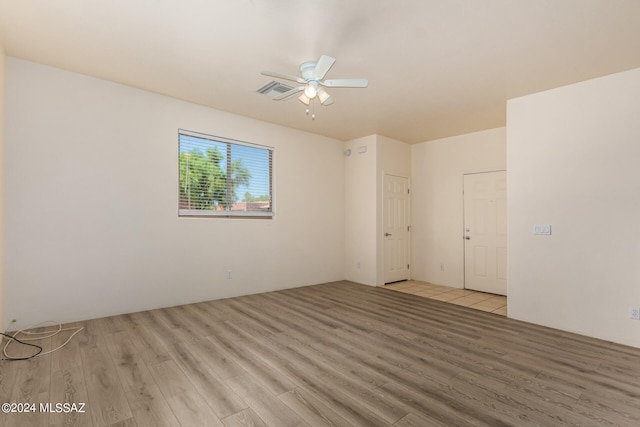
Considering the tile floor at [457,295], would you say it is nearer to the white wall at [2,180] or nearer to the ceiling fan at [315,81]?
the ceiling fan at [315,81]

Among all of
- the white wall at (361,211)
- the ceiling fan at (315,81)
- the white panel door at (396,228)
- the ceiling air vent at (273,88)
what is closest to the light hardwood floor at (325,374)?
the white wall at (361,211)

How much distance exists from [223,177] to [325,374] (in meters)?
3.42

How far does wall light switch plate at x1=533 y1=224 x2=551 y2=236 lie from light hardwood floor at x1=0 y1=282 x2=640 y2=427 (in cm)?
115

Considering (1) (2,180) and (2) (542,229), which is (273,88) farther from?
(2) (542,229)

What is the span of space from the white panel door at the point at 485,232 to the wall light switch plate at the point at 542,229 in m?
1.46

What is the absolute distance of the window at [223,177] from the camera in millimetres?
4488

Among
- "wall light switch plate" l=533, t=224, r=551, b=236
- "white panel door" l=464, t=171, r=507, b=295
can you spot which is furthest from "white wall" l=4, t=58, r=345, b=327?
"wall light switch plate" l=533, t=224, r=551, b=236

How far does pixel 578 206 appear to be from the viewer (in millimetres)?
3523

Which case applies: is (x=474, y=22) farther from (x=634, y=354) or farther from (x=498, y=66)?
(x=634, y=354)

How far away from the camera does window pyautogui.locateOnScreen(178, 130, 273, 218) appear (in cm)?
449

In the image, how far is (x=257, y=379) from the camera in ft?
7.79

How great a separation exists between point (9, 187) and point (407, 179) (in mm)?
6208

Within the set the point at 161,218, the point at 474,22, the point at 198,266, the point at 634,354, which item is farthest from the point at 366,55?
the point at 634,354

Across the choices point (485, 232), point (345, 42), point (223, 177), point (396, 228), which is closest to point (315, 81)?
point (345, 42)
